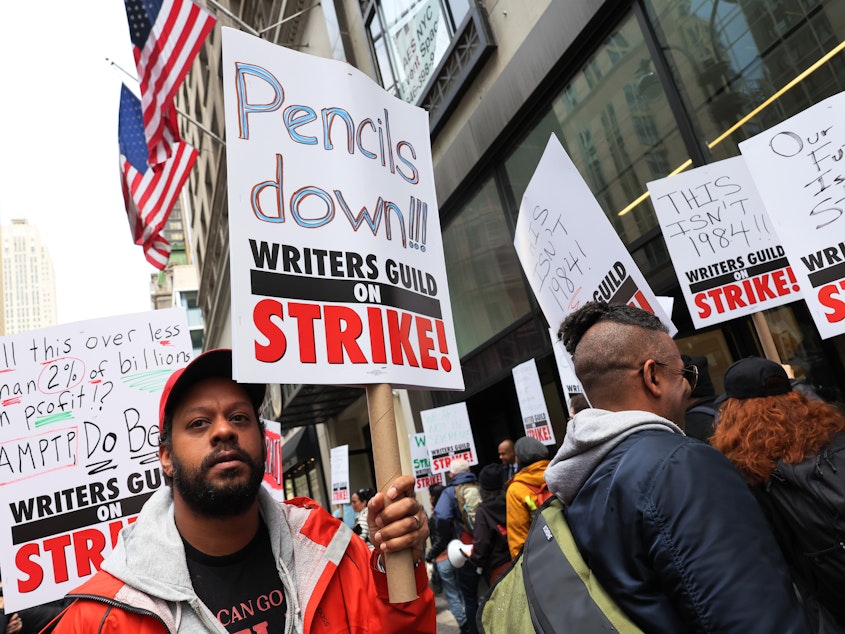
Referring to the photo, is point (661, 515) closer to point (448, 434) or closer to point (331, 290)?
point (331, 290)

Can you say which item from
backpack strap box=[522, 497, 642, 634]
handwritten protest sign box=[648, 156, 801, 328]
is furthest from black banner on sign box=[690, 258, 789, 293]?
backpack strap box=[522, 497, 642, 634]

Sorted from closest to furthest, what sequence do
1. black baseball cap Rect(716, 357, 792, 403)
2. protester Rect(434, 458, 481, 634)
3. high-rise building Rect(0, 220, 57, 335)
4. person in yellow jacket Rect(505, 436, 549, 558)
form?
black baseball cap Rect(716, 357, 792, 403) → person in yellow jacket Rect(505, 436, 549, 558) → protester Rect(434, 458, 481, 634) → high-rise building Rect(0, 220, 57, 335)

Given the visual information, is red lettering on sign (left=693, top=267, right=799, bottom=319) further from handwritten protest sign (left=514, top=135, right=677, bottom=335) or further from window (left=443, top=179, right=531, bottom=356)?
window (left=443, top=179, right=531, bottom=356)

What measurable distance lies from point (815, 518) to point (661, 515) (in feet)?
3.74

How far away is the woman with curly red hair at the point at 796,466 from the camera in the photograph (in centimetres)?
220

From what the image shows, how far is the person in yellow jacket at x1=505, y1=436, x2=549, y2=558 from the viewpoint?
4258 millimetres

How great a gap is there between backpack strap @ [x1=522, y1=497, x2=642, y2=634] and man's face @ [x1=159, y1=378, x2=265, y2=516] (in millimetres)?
797

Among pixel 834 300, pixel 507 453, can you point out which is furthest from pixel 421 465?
pixel 834 300

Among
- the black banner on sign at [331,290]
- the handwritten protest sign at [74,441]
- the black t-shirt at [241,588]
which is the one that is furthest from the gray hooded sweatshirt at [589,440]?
the handwritten protest sign at [74,441]

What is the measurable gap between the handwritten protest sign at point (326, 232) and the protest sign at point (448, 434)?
708 cm

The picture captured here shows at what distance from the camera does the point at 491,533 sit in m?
5.37

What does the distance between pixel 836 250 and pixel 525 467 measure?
2478 millimetres

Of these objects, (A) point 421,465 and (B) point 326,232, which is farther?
(A) point 421,465

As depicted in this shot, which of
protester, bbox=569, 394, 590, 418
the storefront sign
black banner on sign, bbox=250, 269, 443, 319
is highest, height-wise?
the storefront sign
